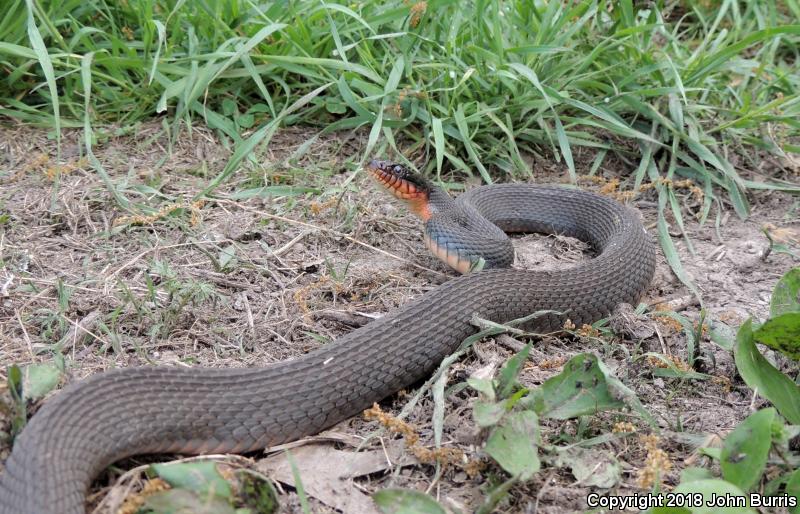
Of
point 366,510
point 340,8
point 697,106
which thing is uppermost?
point 340,8

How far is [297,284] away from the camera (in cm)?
453

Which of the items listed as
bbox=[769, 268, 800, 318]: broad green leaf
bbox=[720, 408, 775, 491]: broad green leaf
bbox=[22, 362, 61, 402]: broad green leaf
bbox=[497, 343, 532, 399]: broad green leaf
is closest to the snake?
bbox=[22, 362, 61, 402]: broad green leaf

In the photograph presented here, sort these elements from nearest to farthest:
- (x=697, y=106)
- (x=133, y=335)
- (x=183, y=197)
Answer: (x=133, y=335)
(x=183, y=197)
(x=697, y=106)

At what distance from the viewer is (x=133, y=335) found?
3914 mm

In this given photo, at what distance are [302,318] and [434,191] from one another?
154cm

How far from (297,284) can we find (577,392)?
6.11ft

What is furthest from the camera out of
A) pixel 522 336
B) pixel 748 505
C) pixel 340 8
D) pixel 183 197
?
pixel 340 8

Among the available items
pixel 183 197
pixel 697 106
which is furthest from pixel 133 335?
pixel 697 106

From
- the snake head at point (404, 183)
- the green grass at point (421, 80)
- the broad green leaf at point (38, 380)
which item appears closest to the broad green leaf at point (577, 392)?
the broad green leaf at point (38, 380)

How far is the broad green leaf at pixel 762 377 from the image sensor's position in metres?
3.30

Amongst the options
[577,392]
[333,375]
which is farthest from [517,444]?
[333,375]

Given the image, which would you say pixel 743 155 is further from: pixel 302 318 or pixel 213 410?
pixel 213 410

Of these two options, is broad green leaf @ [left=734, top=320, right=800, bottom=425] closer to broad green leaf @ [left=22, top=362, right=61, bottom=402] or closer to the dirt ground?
the dirt ground

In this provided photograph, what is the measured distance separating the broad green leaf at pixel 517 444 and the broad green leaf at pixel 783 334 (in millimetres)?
1136
